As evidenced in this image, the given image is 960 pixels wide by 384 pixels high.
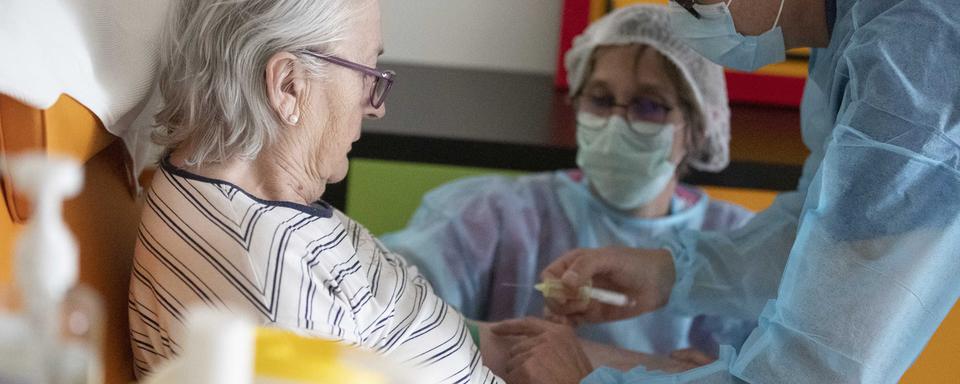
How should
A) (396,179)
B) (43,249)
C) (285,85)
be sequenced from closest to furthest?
(43,249) → (285,85) → (396,179)

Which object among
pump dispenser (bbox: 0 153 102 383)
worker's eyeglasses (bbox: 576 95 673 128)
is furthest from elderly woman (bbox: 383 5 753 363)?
pump dispenser (bbox: 0 153 102 383)

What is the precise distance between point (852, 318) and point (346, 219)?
71cm

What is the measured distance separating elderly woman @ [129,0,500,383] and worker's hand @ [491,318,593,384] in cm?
23

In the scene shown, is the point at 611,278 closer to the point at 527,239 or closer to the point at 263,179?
the point at 527,239

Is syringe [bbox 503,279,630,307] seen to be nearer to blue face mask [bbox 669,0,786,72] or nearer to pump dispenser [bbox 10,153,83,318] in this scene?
blue face mask [bbox 669,0,786,72]

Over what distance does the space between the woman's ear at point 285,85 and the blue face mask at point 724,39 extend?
0.64 metres

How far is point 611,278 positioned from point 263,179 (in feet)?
2.63

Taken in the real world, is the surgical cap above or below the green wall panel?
above

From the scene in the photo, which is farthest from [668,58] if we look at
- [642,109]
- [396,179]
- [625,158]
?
[396,179]

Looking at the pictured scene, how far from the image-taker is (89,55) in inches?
47.2

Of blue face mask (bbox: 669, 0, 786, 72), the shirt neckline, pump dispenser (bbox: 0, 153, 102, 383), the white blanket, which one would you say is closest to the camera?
pump dispenser (bbox: 0, 153, 102, 383)

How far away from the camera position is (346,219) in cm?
148

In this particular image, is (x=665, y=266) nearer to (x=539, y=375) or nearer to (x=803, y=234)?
(x=539, y=375)

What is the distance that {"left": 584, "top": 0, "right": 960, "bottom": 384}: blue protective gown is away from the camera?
3.93 feet
